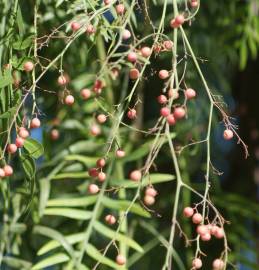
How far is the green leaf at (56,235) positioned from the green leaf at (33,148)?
0.80ft

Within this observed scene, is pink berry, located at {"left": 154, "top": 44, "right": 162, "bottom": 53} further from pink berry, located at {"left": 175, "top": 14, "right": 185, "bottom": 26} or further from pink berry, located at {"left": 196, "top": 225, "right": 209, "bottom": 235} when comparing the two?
pink berry, located at {"left": 196, "top": 225, "right": 209, "bottom": 235}

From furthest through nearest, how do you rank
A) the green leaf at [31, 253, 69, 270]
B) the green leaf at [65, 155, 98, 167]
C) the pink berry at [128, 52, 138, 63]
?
Answer: the green leaf at [65, 155, 98, 167]
the green leaf at [31, 253, 69, 270]
the pink berry at [128, 52, 138, 63]

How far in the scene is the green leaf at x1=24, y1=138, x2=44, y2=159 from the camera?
2.36ft

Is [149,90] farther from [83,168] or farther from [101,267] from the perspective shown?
[101,267]

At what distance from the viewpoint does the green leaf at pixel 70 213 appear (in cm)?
97

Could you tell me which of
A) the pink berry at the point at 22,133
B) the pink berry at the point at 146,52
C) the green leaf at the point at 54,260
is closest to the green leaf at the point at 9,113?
the pink berry at the point at 22,133

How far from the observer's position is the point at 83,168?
1086 mm

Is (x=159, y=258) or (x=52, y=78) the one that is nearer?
(x=52, y=78)

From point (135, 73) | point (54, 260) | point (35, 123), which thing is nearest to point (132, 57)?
point (135, 73)

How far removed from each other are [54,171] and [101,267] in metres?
0.15

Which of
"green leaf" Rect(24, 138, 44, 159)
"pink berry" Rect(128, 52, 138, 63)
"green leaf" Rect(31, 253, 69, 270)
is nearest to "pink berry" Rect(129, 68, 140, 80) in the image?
"pink berry" Rect(128, 52, 138, 63)

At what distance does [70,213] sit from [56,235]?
0.11ft

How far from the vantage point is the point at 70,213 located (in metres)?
0.98

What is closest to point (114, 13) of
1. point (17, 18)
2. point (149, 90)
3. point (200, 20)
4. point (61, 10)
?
point (17, 18)
